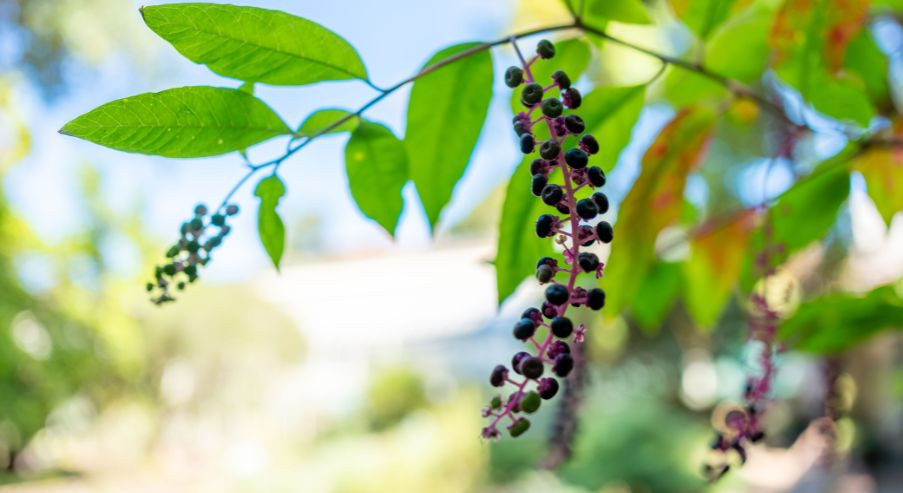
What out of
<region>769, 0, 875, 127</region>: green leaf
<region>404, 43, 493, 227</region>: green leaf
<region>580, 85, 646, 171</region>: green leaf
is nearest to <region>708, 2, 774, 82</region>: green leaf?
<region>769, 0, 875, 127</region>: green leaf

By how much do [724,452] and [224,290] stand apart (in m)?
9.77

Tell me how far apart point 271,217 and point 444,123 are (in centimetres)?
11

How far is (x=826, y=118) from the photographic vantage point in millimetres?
593

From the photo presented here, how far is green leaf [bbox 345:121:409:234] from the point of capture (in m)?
0.41

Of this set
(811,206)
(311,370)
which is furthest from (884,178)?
(311,370)

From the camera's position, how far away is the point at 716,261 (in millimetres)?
655

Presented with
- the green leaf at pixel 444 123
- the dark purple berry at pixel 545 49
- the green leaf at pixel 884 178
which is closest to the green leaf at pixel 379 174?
the green leaf at pixel 444 123

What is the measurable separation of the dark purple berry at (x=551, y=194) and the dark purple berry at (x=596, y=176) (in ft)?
0.05

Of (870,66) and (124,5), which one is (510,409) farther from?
(124,5)

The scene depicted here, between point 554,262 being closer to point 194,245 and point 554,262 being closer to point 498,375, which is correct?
point 498,375

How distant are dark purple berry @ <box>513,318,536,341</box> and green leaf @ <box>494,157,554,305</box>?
128mm

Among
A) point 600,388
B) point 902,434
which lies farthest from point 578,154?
point 600,388

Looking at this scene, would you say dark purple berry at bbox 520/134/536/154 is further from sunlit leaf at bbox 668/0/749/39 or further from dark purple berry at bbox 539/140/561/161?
sunlit leaf at bbox 668/0/749/39

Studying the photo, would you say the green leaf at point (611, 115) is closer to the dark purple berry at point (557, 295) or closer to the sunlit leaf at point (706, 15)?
the sunlit leaf at point (706, 15)
